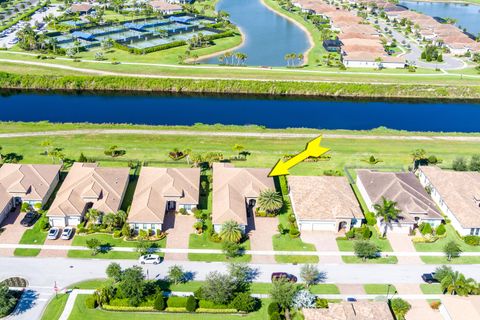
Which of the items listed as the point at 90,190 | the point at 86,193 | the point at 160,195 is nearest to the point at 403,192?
the point at 160,195

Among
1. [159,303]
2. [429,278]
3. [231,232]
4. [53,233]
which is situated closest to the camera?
[159,303]

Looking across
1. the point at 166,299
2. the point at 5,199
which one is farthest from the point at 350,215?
the point at 5,199

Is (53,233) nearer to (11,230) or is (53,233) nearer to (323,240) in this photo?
(11,230)

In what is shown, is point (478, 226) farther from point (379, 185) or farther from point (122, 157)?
point (122, 157)

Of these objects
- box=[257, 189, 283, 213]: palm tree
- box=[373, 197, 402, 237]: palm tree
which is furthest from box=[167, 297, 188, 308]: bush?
box=[373, 197, 402, 237]: palm tree

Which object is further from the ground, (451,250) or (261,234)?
(451,250)

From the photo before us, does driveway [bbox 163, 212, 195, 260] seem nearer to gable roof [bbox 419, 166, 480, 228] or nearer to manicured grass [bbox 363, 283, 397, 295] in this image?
manicured grass [bbox 363, 283, 397, 295]

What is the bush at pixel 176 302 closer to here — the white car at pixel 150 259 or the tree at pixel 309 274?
the white car at pixel 150 259
